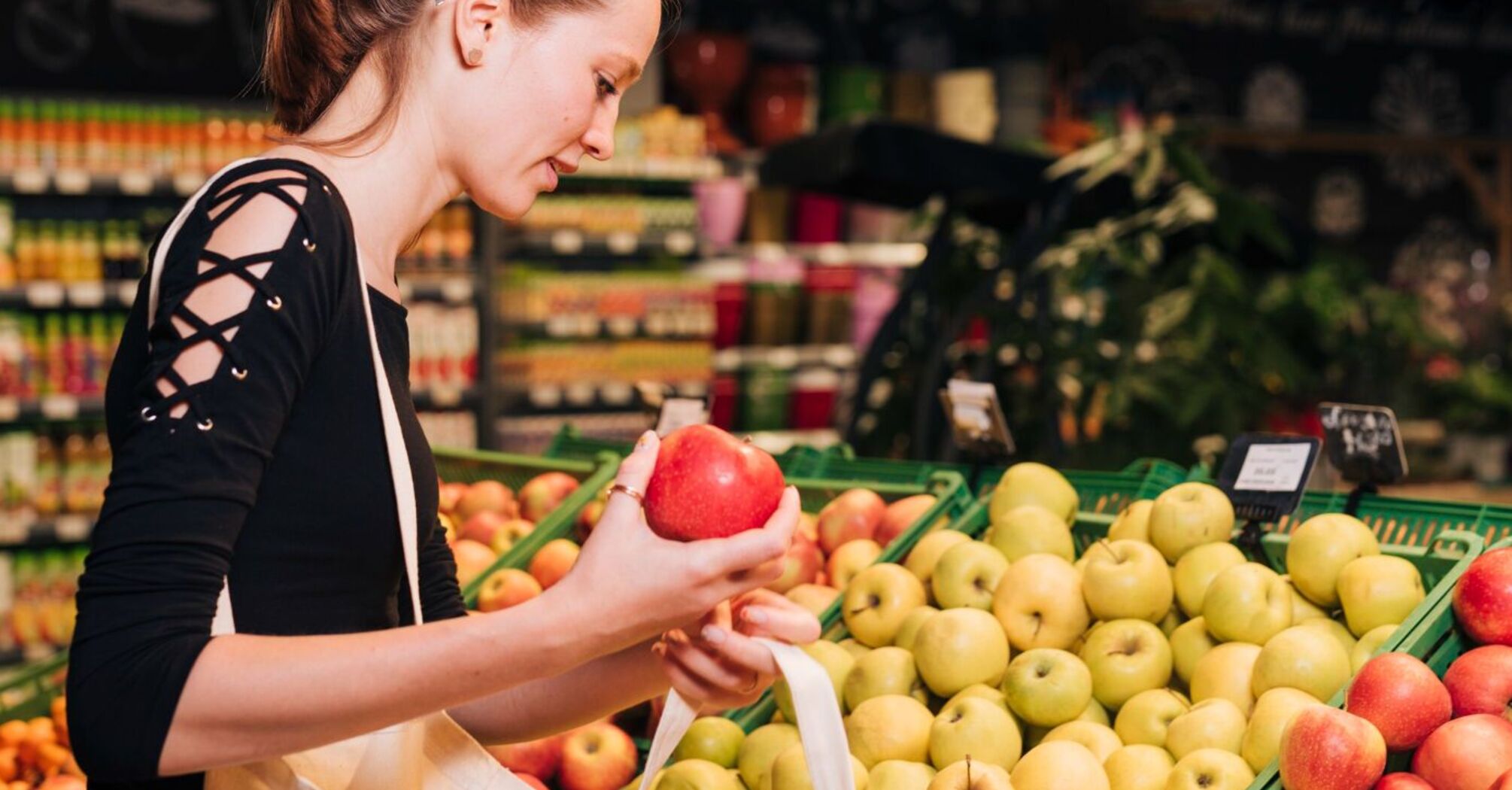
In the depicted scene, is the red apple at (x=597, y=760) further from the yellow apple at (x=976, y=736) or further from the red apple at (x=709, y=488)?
the red apple at (x=709, y=488)

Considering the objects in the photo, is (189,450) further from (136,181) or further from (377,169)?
(136,181)

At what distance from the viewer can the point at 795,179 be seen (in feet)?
15.8

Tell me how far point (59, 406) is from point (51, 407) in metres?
0.03

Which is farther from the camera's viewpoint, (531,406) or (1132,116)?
(1132,116)

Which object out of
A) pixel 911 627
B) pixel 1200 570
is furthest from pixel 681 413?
pixel 1200 570

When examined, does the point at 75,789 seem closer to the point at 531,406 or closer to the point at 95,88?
the point at 531,406

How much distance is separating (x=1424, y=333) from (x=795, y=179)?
11.0ft

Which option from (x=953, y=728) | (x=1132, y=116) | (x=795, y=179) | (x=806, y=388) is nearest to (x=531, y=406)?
(x=806, y=388)

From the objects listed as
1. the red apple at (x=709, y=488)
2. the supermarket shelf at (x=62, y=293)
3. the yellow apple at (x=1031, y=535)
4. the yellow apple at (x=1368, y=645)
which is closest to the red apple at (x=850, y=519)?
the yellow apple at (x=1031, y=535)

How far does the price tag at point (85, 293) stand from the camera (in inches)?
194

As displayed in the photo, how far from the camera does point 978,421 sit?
95.3 inches

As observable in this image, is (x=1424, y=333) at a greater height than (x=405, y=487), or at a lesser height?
lesser

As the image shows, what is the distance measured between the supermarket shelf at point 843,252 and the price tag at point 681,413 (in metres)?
3.53

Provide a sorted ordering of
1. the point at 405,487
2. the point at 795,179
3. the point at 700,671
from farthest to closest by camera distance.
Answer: the point at 795,179 < the point at 700,671 < the point at 405,487
